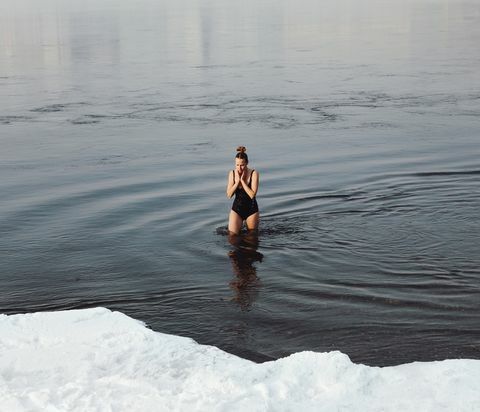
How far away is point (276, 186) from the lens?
17406 millimetres

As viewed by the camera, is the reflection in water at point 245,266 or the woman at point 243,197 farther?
the woman at point 243,197

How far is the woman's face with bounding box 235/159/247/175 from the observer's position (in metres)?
13.9

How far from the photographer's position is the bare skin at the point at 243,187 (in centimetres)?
1414

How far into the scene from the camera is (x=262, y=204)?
16.1 metres

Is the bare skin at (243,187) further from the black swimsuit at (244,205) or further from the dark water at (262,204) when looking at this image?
the dark water at (262,204)

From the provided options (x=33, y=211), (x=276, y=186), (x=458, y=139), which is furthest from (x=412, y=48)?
(x=33, y=211)

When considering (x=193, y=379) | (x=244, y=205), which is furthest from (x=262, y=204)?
(x=193, y=379)

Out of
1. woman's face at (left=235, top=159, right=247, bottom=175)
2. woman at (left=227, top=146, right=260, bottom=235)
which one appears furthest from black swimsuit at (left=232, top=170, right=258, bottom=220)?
woman's face at (left=235, top=159, right=247, bottom=175)

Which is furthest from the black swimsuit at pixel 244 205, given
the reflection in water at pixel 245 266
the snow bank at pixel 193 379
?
the snow bank at pixel 193 379

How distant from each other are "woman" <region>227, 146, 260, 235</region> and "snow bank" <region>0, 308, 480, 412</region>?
14.9 feet

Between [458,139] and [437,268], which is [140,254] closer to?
[437,268]

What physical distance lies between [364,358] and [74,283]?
442cm

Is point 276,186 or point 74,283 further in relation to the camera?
point 276,186

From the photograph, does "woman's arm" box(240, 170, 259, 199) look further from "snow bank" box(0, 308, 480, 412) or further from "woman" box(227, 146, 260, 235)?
"snow bank" box(0, 308, 480, 412)
